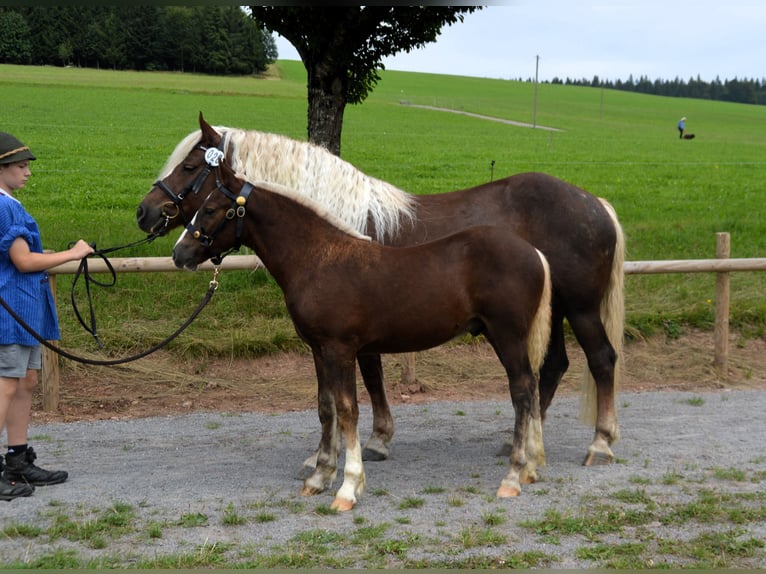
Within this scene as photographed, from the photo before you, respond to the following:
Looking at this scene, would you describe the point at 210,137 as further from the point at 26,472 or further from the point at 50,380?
the point at 50,380

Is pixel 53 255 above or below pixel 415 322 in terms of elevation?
above

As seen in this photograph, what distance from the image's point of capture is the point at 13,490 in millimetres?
4895

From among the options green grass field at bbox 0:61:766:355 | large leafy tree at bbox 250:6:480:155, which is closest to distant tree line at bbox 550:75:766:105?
green grass field at bbox 0:61:766:355

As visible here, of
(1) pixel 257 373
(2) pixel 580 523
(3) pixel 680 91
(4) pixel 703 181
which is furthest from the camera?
(3) pixel 680 91

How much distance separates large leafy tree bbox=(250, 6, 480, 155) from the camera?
8188mm

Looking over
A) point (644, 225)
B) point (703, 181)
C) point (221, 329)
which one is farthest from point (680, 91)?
point (221, 329)

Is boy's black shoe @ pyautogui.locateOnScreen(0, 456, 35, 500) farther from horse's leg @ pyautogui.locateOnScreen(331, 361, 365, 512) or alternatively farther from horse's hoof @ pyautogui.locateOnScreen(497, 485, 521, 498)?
horse's hoof @ pyautogui.locateOnScreen(497, 485, 521, 498)

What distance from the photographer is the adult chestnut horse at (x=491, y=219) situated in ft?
17.5

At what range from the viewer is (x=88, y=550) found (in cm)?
404

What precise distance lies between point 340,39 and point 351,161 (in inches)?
523

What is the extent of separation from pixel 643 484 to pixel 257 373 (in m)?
4.14

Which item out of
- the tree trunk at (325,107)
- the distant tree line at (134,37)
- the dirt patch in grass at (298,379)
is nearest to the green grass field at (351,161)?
the dirt patch in grass at (298,379)

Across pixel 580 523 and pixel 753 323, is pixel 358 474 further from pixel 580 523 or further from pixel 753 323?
pixel 753 323

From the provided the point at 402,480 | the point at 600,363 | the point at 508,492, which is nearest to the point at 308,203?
the point at 402,480
